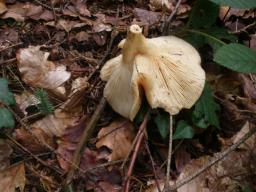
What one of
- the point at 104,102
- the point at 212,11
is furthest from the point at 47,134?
the point at 212,11

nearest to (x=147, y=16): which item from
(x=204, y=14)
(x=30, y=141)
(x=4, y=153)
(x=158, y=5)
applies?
(x=158, y=5)

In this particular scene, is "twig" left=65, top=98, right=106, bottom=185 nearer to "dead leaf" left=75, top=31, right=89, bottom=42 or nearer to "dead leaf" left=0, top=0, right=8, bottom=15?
"dead leaf" left=75, top=31, right=89, bottom=42

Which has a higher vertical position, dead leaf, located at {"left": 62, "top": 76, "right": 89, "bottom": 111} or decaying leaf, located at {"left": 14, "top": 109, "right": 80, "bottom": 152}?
dead leaf, located at {"left": 62, "top": 76, "right": 89, "bottom": 111}

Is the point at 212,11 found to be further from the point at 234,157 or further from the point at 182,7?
the point at 234,157

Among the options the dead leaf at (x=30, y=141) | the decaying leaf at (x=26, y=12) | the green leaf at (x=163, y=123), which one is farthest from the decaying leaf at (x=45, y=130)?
the decaying leaf at (x=26, y=12)

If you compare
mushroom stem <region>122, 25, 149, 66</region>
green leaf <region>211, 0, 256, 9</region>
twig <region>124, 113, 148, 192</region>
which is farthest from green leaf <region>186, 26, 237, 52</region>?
twig <region>124, 113, 148, 192</region>
